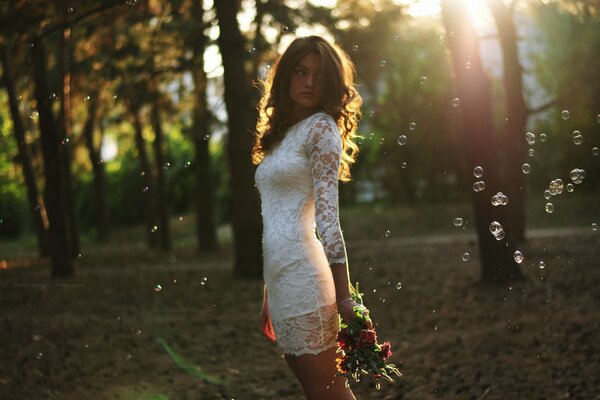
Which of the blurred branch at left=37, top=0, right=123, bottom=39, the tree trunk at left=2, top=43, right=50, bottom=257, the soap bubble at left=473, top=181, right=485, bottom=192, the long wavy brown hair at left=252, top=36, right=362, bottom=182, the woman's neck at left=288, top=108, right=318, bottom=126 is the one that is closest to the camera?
the long wavy brown hair at left=252, top=36, right=362, bottom=182

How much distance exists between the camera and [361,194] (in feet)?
115

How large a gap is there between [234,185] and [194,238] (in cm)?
1660

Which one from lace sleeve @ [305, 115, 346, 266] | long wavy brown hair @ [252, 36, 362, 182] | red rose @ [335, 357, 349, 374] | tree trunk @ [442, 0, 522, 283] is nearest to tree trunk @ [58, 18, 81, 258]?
tree trunk @ [442, 0, 522, 283]

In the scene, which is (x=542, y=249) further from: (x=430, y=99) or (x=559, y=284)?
(x=430, y=99)

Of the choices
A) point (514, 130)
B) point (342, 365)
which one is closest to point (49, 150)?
point (514, 130)

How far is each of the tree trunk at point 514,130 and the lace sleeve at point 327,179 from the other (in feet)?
43.7

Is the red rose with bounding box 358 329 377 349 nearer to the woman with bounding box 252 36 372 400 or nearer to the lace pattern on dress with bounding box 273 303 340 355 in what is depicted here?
the woman with bounding box 252 36 372 400

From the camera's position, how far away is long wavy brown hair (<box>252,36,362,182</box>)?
3.66m

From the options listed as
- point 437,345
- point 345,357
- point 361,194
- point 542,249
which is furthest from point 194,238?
point 345,357

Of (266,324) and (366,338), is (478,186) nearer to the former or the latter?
(266,324)

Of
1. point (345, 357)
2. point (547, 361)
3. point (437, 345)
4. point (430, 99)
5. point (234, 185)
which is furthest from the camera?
point (430, 99)

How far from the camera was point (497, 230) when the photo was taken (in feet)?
37.7

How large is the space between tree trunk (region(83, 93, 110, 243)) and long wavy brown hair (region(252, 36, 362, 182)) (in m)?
15.2

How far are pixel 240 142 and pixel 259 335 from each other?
501 cm
